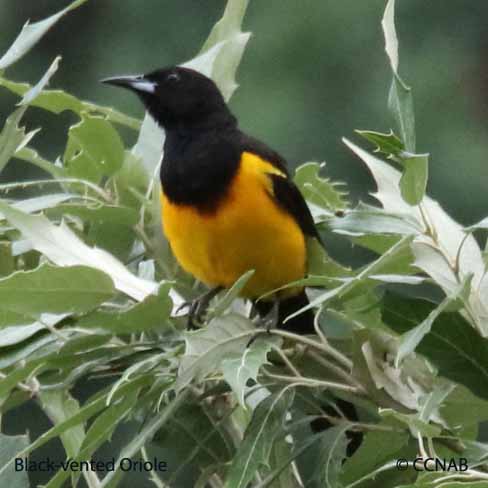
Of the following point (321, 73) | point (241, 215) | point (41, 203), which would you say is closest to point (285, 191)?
point (241, 215)

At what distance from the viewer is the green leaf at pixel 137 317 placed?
6.15 ft

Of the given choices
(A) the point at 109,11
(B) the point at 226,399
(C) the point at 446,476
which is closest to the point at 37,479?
(A) the point at 109,11

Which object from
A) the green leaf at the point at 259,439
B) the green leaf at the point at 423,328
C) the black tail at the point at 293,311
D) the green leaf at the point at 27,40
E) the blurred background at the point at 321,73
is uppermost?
the green leaf at the point at 27,40

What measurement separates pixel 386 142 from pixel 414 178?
0.21 feet

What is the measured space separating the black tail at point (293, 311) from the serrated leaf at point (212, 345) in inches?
31.6

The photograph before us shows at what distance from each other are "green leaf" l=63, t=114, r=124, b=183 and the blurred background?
701 cm

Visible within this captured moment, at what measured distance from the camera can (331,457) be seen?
1.90 m

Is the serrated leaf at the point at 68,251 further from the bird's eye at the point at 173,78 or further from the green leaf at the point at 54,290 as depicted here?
the bird's eye at the point at 173,78

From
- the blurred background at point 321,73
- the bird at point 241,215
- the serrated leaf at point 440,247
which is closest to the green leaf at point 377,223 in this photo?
the serrated leaf at point 440,247

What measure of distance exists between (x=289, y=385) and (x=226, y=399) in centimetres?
22

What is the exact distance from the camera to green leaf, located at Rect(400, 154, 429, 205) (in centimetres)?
172

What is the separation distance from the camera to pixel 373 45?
11.0m

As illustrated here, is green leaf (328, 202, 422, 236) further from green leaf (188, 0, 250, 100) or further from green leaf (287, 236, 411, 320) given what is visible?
green leaf (188, 0, 250, 100)

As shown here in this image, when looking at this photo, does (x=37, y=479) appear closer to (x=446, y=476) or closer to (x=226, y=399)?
(x=226, y=399)
